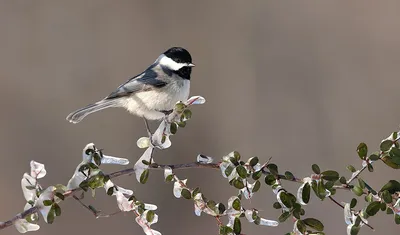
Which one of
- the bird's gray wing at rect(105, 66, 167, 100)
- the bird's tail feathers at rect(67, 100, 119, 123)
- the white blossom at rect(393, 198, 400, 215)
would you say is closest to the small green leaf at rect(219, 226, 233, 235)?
the white blossom at rect(393, 198, 400, 215)

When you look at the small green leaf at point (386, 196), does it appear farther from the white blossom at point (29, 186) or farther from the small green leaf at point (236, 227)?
the white blossom at point (29, 186)

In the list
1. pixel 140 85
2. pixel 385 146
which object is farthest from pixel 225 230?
pixel 140 85

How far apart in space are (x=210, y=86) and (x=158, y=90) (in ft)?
5.52

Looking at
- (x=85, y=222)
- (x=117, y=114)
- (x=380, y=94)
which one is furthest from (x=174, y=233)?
(x=380, y=94)

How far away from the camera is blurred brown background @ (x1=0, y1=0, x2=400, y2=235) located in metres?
2.91

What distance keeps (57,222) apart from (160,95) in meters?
1.55

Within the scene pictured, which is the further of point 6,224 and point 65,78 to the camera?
point 65,78

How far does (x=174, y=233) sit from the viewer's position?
2898 mm

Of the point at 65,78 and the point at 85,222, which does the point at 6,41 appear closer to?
the point at 65,78

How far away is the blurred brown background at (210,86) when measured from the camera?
114 inches

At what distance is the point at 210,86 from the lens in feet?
10.4

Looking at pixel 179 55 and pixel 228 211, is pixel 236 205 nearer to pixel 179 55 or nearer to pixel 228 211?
pixel 228 211

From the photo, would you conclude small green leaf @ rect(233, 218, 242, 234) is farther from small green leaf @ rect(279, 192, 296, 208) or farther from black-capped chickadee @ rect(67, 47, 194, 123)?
black-capped chickadee @ rect(67, 47, 194, 123)

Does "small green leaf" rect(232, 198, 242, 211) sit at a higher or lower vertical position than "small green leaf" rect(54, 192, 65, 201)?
lower
